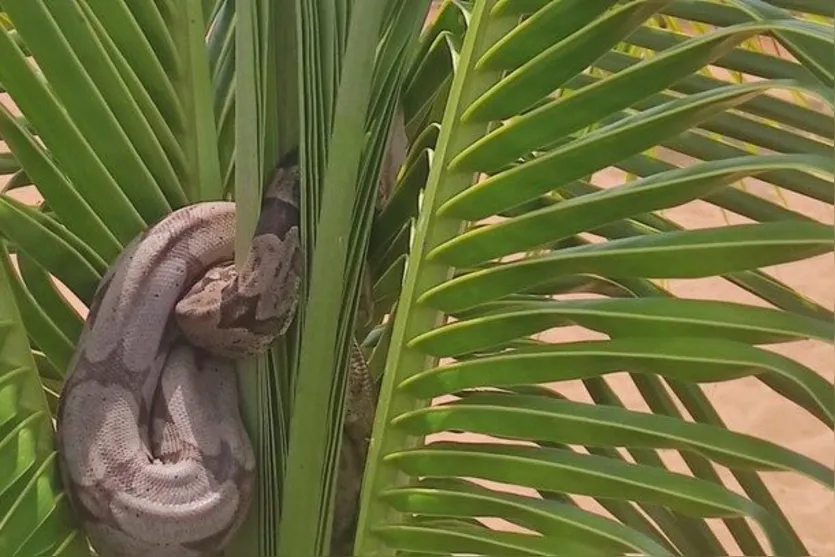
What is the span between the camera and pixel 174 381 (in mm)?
813

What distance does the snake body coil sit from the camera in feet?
2.39

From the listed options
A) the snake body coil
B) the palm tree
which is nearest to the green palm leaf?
the palm tree

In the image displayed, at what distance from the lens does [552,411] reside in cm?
61

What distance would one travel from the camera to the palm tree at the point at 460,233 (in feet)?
1.81

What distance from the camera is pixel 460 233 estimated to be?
74cm

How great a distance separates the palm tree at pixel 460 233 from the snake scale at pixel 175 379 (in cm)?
2

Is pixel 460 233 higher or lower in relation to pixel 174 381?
higher

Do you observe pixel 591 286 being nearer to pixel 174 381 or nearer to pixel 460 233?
pixel 460 233

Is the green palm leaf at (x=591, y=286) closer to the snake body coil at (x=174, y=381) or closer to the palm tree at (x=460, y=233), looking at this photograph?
the palm tree at (x=460, y=233)

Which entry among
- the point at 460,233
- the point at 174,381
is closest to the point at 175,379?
the point at 174,381

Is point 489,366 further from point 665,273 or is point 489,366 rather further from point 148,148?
point 148,148

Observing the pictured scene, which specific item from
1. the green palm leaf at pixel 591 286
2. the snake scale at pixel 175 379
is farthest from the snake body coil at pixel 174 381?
the green palm leaf at pixel 591 286

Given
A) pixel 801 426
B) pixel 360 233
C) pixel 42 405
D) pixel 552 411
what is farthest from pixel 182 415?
pixel 801 426

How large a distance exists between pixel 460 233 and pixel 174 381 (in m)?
0.29
